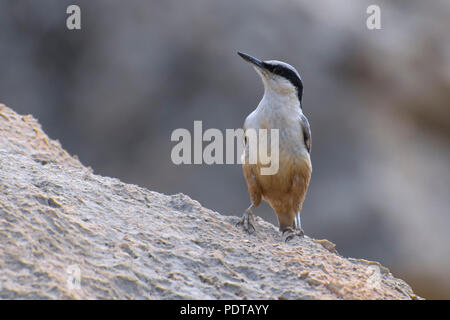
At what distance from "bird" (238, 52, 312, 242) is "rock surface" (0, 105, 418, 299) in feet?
2.21

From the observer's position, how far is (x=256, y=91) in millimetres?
12391

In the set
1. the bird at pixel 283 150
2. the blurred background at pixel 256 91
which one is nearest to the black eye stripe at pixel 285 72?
the bird at pixel 283 150

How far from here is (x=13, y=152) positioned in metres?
4.55

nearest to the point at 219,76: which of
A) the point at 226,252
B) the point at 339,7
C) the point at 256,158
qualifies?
the point at 339,7

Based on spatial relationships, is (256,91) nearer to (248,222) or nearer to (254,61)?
(254,61)

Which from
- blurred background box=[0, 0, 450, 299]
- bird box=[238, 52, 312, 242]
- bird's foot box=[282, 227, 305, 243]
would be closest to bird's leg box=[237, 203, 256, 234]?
bird's foot box=[282, 227, 305, 243]

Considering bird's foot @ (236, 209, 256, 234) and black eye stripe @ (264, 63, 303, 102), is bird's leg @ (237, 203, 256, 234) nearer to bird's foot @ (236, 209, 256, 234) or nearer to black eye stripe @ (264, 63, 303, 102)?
bird's foot @ (236, 209, 256, 234)

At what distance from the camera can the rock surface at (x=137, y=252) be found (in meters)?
2.93

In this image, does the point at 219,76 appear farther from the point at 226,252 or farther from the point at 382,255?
the point at 226,252

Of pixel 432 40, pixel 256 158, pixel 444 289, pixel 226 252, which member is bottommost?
pixel 444 289

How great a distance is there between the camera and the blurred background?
1170cm

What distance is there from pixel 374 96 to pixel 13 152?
942cm

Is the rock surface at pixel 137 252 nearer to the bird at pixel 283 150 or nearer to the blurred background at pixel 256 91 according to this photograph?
the bird at pixel 283 150

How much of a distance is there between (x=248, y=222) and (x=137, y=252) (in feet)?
3.92
